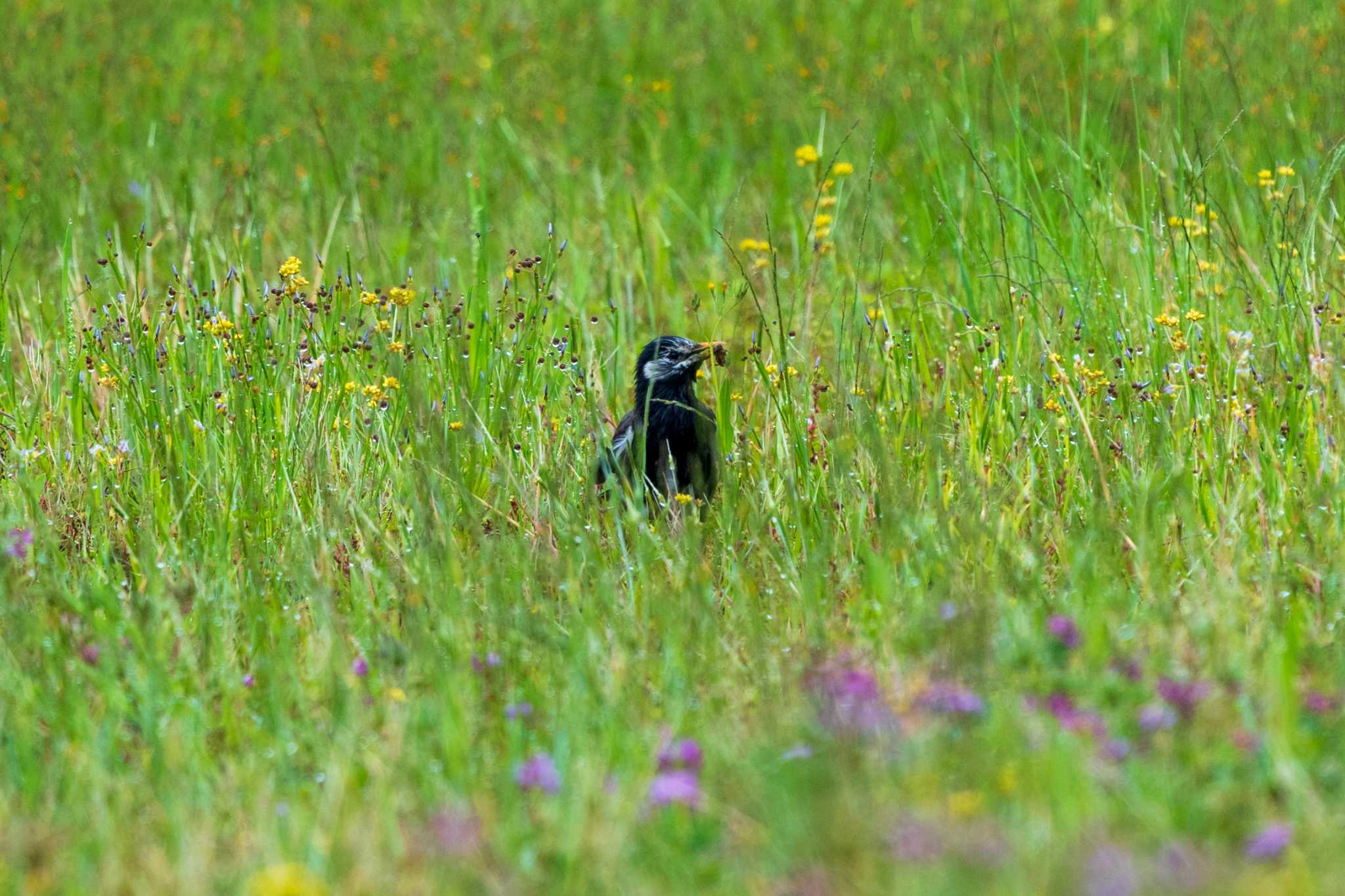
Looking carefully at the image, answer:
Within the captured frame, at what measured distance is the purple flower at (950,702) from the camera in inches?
104

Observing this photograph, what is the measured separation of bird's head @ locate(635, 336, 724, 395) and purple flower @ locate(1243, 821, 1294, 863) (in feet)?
10.5

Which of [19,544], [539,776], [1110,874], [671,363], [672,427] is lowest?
[672,427]

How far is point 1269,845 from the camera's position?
2262 millimetres

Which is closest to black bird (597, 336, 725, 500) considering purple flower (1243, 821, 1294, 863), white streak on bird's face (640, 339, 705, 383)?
white streak on bird's face (640, 339, 705, 383)

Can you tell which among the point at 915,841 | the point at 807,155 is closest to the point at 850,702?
Result: the point at 915,841

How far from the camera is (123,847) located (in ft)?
8.20

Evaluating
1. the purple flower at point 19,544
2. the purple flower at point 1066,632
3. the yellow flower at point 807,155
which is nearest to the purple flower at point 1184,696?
the purple flower at point 1066,632

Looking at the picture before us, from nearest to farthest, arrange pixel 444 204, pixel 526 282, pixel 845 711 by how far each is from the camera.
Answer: pixel 845 711 → pixel 526 282 → pixel 444 204

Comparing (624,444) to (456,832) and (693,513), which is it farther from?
(456,832)

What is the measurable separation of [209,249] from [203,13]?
5768 mm

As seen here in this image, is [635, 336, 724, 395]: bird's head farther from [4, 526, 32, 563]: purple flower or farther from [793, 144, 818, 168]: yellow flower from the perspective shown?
[4, 526, 32, 563]: purple flower

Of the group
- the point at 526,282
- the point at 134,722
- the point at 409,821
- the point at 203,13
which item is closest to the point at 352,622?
the point at 134,722

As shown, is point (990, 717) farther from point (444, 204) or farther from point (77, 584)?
point (444, 204)

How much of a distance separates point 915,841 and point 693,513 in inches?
86.3
